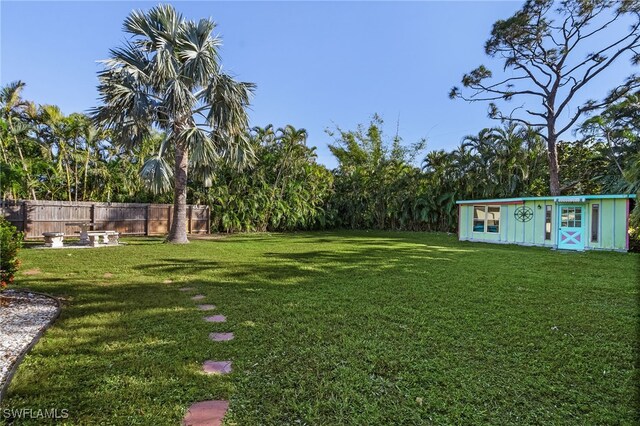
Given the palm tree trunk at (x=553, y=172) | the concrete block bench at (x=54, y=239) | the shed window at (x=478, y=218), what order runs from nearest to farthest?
the concrete block bench at (x=54, y=239) < the shed window at (x=478, y=218) < the palm tree trunk at (x=553, y=172)

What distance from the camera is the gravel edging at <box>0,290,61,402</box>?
2.21 metres

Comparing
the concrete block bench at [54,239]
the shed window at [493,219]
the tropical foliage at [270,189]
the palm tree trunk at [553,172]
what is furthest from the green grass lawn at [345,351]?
the palm tree trunk at [553,172]

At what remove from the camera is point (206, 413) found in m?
1.84

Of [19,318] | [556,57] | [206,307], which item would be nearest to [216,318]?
[206,307]

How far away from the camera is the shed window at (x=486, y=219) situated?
503 inches

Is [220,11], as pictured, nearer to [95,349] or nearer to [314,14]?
[314,14]

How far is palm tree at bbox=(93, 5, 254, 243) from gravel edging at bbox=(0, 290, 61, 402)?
5.66m

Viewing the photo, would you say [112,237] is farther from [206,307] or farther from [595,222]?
[595,222]

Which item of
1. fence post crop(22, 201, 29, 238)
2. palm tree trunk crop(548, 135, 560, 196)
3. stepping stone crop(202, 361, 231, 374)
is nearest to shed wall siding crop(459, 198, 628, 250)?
palm tree trunk crop(548, 135, 560, 196)

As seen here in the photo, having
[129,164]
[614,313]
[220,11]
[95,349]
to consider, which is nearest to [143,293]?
[95,349]

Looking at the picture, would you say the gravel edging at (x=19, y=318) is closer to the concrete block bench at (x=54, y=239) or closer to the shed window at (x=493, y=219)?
the concrete block bench at (x=54, y=239)

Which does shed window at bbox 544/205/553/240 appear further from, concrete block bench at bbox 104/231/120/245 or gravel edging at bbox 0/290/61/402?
concrete block bench at bbox 104/231/120/245

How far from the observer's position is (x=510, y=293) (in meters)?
4.55

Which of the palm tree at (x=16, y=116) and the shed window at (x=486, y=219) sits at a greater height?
the palm tree at (x=16, y=116)
